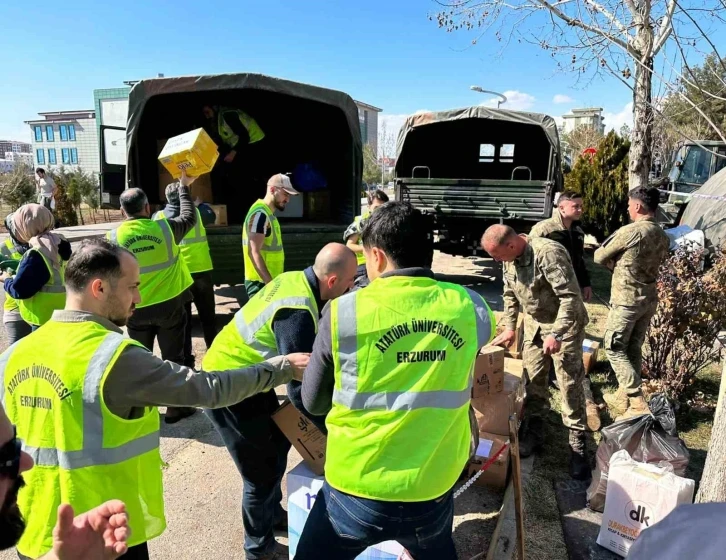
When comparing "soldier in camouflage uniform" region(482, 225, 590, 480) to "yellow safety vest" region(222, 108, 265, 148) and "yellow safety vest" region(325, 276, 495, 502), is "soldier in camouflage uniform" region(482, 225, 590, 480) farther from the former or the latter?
"yellow safety vest" region(222, 108, 265, 148)

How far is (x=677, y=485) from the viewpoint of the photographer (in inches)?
99.3

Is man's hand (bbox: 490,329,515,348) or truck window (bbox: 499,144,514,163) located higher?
truck window (bbox: 499,144,514,163)

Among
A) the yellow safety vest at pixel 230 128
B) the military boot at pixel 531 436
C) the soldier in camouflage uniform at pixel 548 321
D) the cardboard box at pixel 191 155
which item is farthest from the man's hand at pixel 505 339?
the yellow safety vest at pixel 230 128

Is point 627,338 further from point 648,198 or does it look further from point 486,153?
point 486,153

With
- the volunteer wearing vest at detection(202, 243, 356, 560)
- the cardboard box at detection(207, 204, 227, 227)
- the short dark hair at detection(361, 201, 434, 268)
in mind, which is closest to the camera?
the short dark hair at detection(361, 201, 434, 268)

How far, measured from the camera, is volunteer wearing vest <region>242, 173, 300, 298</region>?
461 cm

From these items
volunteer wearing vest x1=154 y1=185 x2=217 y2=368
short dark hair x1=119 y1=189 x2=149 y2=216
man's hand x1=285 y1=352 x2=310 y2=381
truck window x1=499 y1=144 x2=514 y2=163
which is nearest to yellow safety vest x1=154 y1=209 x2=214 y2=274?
volunteer wearing vest x1=154 y1=185 x2=217 y2=368

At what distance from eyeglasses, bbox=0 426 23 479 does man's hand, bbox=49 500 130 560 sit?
7.7 inches

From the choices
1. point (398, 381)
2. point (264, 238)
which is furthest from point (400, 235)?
point (264, 238)

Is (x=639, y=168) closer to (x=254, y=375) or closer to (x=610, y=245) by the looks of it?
(x=610, y=245)

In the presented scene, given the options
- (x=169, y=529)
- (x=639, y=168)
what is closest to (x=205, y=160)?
(x=169, y=529)

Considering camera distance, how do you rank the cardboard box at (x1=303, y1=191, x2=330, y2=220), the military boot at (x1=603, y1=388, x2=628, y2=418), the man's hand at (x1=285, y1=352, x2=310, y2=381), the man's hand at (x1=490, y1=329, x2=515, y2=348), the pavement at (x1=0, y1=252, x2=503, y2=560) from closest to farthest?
the man's hand at (x1=285, y1=352, x2=310, y2=381) < the pavement at (x1=0, y1=252, x2=503, y2=560) < the man's hand at (x1=490, y1=329, x2=515, y2=348) < the military boot at (x1=603, y1=388, x2=628, y2=418) < the cardboard box at (x1=303, y1=191, x2=330, y2=220)

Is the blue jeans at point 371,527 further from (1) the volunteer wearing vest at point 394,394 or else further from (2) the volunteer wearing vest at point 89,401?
(2) the volunteer wearing vest at point 89,401

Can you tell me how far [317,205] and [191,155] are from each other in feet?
11.0
